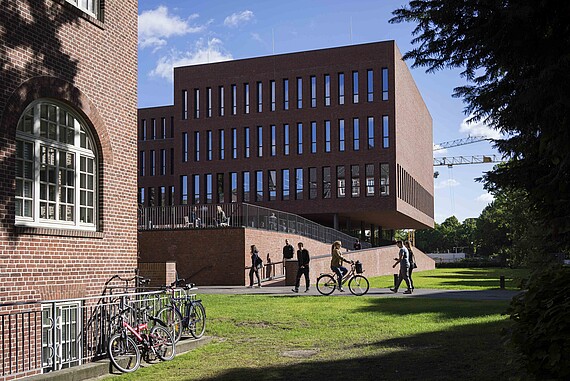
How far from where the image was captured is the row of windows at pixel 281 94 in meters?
55.2

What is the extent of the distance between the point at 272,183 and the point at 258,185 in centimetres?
124

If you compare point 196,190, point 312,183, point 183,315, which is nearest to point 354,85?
point 312,183

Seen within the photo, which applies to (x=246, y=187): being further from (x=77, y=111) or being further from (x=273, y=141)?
(x=77, y=111)

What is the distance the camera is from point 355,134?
180ft

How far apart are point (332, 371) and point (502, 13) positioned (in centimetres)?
630

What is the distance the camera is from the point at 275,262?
1455 inches

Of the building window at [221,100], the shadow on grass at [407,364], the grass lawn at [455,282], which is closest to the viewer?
the shadow on grass at [407,364]

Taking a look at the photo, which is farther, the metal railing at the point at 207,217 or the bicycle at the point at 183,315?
the metal railing at the point at 207,217

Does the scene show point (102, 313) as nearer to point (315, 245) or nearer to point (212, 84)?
point (315, 245)

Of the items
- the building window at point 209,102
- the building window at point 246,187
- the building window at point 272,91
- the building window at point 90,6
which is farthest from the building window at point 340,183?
the building window at point 90,6

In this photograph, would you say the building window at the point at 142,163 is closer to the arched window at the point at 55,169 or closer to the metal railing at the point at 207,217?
the metal railing at the point at 207,217

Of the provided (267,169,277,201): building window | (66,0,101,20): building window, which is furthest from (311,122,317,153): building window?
(66,0,101,20): building window

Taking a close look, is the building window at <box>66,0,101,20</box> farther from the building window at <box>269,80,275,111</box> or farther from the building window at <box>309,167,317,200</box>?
the building window at <box>269,80,275,111</box>

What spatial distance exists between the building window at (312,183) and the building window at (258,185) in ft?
13.8
